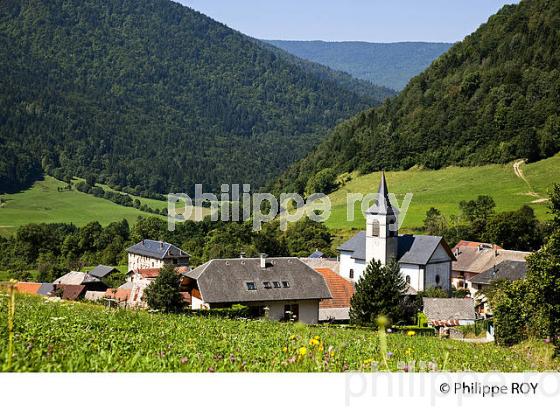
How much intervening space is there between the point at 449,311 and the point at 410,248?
13949mm

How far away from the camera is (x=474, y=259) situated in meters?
50.5

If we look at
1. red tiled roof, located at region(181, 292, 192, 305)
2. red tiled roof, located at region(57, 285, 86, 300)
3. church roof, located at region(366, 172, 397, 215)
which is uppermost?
church roof, located at region(366, 172, 397, 215)

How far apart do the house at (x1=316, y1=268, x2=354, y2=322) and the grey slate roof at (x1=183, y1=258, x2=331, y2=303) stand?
128cm

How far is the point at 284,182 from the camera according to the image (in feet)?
345

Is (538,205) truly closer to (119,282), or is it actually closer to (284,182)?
(119,282)

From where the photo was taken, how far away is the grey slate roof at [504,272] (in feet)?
136

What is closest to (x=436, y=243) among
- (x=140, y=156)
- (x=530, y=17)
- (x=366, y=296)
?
(x=366, y=296)

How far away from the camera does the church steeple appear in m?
44.1

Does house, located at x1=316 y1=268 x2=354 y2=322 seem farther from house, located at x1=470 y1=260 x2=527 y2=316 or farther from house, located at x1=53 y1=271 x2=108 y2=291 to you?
house, located at x1=53 y1=271 x2=108 y2=291

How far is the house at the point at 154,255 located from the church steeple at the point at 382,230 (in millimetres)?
17576

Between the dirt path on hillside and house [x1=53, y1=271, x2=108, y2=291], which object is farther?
the dirt path on hillside

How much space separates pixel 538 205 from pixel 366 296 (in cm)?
3710

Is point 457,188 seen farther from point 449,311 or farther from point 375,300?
point 375,300

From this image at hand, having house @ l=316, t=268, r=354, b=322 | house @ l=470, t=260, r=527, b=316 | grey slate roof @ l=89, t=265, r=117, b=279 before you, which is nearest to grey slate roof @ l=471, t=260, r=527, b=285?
house @ l=470, t=260, r=527, b=316
